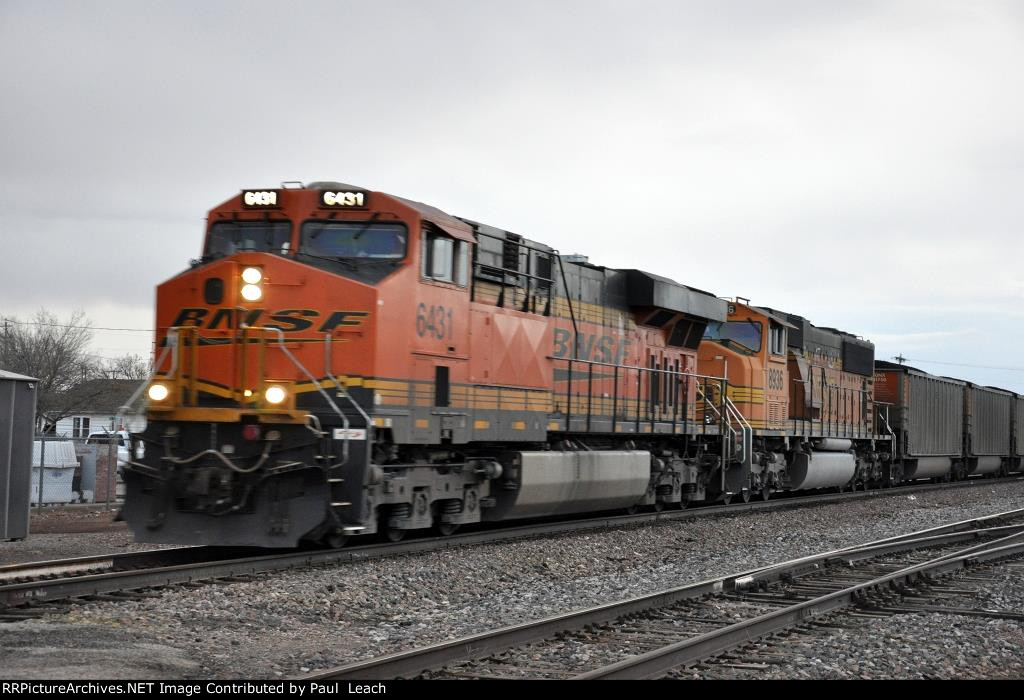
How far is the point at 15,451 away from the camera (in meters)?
11.4

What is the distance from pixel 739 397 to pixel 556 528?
7423mm

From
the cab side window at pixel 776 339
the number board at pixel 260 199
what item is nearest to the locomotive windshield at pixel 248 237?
the number board at pixel 260 199

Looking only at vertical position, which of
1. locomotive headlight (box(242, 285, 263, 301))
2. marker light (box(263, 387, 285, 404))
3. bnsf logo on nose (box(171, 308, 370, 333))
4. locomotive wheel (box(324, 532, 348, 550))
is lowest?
locomotive wheel (box(324, 532, 348, 550))

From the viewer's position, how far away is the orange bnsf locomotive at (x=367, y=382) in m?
11.2

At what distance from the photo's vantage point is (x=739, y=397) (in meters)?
21.4

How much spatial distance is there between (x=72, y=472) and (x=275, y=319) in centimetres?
1103

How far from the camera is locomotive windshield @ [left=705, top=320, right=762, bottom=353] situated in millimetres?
22156

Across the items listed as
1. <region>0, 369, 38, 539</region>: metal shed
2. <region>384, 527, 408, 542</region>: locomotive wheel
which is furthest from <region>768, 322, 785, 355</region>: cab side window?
<region>0, 369, 38, 539</region>: metal shed

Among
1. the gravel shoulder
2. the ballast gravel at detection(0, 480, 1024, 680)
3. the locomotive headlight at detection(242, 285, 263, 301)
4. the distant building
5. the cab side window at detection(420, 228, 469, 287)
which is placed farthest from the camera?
the distant building

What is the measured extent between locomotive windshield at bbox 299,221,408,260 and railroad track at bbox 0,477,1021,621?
314cm

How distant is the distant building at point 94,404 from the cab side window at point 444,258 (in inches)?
1256

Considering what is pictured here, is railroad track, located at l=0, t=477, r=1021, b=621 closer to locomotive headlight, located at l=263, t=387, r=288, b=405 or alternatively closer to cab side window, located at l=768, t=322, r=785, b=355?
locomotive headlight, located at l=263, t=387, r=288, b=405
